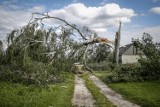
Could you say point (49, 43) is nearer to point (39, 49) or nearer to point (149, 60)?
point (39, 49)

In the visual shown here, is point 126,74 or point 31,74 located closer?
point 31,74

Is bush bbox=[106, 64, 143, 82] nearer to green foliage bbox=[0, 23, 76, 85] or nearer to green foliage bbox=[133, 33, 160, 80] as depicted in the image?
green foliage bbox=[133, 33, 160, 80]

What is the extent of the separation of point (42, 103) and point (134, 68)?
14242mm

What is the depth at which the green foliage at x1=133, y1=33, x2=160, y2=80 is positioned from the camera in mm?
22578

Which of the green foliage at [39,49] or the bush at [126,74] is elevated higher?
the green foliage at [39,49]

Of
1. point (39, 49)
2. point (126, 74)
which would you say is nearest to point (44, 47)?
point (39, 49)

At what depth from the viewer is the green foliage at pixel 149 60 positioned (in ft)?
74.1

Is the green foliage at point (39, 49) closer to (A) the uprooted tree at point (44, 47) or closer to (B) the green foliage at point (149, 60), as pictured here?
(A) the uprooted tree at point (44, 47)

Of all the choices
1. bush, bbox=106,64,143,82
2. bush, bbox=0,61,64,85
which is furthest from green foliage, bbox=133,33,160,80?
bush, bbox=0,61,64,85

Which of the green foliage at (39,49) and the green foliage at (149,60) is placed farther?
the green foliage at (149,60)

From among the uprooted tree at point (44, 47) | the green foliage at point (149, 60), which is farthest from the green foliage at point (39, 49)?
the green foliage at point (149, 60)

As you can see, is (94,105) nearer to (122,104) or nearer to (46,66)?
(122,104)

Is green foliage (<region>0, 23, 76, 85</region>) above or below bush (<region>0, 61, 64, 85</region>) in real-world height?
Result: above

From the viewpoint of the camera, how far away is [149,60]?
23.4m
